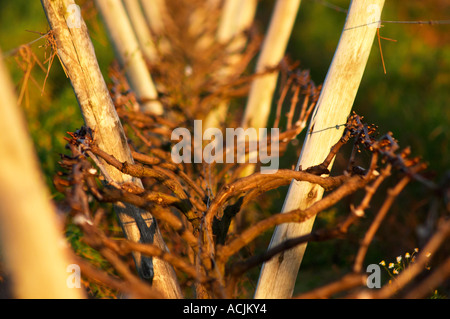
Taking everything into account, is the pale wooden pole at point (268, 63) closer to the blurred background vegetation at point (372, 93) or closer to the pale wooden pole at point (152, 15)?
the blurred background vegetation at point (372, 93)

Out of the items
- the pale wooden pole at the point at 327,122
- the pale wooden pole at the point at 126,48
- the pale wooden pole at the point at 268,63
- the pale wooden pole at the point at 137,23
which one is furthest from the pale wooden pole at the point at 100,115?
the pale wooden pole at the point at 137,23

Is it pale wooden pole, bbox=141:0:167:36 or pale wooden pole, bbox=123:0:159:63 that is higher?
pale wooden pole, bbox=141:0:167:36

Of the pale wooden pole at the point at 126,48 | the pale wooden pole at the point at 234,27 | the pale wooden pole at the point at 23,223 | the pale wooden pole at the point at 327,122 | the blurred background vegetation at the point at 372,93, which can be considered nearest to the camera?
the pale wooden pole at the point at 23,223

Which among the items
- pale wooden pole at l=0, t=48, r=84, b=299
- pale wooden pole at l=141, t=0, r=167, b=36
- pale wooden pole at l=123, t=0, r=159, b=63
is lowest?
pale wooden pole at l=0, t=48, r=84, b=299

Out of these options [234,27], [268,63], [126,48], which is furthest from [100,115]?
[234,27]

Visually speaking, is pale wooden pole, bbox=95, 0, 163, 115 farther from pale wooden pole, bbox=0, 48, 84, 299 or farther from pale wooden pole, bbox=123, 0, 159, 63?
pale wooden pole, bbox=0, 48, 84, 299

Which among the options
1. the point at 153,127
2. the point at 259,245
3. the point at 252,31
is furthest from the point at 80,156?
the point at 252,31

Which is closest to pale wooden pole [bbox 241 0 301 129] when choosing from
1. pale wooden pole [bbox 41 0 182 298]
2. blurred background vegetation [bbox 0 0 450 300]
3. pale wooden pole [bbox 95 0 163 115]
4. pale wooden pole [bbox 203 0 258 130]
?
blurred background vegetation [bbox 0 0 450 300]

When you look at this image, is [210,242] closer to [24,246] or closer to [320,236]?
[320,236]
